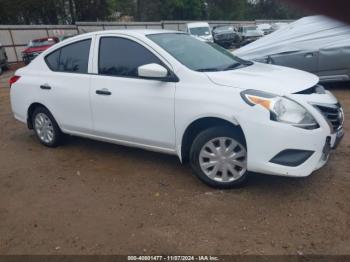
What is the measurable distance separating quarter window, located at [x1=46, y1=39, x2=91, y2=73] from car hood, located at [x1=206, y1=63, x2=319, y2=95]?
5.73 ft

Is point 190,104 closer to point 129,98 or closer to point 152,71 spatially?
point 152,71

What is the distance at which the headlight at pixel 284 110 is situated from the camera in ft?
10.9

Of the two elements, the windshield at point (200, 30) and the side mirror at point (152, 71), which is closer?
the side mirror at point (152, 71)

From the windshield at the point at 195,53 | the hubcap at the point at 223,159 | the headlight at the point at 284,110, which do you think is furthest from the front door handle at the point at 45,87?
the headlight at the point at 284,110

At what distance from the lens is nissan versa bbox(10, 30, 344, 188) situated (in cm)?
337

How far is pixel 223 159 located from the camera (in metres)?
3.71

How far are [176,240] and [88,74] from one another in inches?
98.7

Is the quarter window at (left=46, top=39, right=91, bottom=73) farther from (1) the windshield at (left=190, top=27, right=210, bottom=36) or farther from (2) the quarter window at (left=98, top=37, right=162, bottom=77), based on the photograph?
(1) the windshield at (left=190, top=27, right=210, bottom=36)

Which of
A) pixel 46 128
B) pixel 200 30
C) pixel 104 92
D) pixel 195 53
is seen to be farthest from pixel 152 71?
pixel 200 30

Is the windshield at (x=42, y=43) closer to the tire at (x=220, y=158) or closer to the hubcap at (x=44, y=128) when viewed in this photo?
the hubcap at (x=44, y=128)

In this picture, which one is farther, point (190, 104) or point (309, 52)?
point (309, 52)

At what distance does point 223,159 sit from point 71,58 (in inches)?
97.6

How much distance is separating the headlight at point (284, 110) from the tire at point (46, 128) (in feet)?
9.53

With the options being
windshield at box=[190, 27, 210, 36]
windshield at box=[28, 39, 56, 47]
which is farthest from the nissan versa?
windshield at box=[190, 27, 210, 36]
